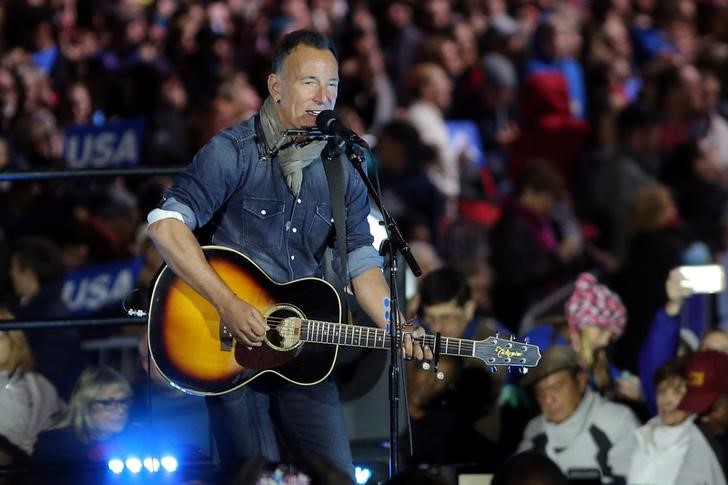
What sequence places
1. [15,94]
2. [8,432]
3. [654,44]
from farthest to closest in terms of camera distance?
[654,44]
[15,94]
[8,432]

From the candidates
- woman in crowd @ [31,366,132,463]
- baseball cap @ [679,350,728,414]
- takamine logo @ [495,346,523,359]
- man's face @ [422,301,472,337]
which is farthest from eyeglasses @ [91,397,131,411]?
baseball cap @ [679,350,728,414]

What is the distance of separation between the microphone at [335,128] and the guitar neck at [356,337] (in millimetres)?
671

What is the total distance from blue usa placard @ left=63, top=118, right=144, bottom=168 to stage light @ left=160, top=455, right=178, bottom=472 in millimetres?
4637

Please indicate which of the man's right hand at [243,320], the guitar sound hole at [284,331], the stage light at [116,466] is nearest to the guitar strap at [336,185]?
the guitar sound hole at [284,331]

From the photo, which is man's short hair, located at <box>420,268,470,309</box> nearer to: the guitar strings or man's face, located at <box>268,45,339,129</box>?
the guitar strings

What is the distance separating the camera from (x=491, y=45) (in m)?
15.4

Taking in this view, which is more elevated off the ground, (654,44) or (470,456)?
(654,44)

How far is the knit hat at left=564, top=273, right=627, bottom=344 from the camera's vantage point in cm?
807

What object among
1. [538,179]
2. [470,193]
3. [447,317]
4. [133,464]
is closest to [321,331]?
[133,464]

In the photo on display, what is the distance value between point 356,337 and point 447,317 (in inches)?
96.1

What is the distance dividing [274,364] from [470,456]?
2597 millimetres

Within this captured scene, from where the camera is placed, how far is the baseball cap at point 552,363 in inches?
296

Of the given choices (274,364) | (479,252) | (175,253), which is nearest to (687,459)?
(274,364)

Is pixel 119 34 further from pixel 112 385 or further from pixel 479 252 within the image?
pixel 112 385
